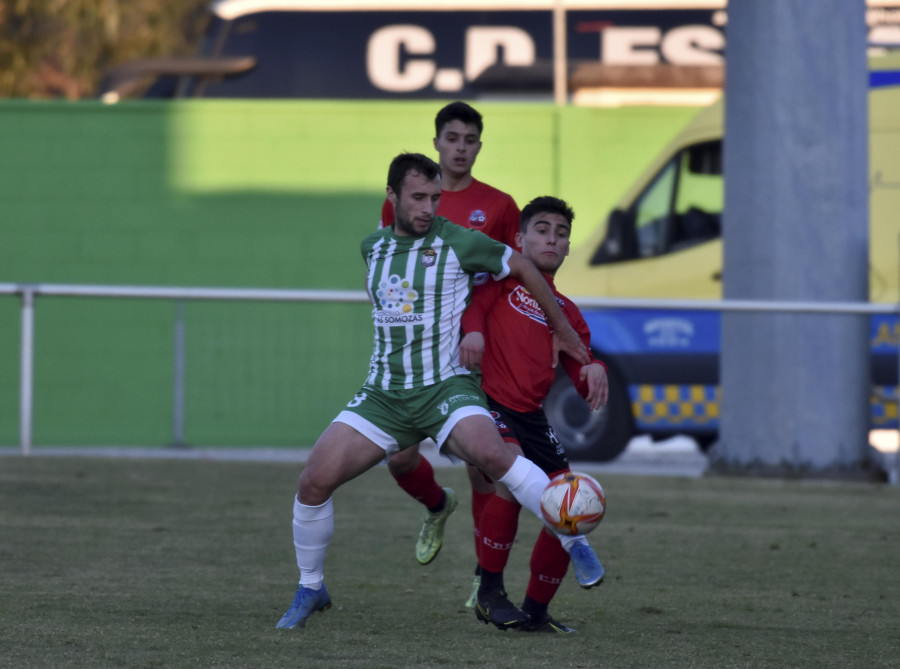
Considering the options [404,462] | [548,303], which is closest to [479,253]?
[548,303]

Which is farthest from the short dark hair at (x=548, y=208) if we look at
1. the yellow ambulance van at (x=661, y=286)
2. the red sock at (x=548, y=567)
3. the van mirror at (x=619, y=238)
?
the van mirror at (x=619, y=238)

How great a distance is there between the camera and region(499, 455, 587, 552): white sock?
5328 millimetres

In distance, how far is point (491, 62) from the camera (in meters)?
17.6

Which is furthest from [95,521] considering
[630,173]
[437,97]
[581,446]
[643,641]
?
[437,97]

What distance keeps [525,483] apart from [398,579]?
156 centimetres

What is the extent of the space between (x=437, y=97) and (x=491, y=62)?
705 mm

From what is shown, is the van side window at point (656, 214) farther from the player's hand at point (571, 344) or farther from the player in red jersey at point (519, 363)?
the player's hand at point (571, 344)

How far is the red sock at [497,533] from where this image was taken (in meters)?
5.61

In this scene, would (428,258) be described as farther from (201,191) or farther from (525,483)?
(201,191)

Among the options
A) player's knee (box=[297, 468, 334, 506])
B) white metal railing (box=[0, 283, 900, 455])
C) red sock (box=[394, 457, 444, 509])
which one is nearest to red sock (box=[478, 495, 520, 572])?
player's knee (box=[297, 468, 334, 506])

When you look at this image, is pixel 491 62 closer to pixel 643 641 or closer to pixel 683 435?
pixel 683 435

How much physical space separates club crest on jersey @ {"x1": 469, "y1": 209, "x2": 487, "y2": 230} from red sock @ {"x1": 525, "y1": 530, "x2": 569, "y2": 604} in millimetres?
1358

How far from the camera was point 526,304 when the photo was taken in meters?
5.78

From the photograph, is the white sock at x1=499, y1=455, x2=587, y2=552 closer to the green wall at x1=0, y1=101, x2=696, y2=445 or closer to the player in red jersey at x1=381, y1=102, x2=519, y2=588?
the player in red jersey at x1=381, y1=102, x2=519, y2=588
